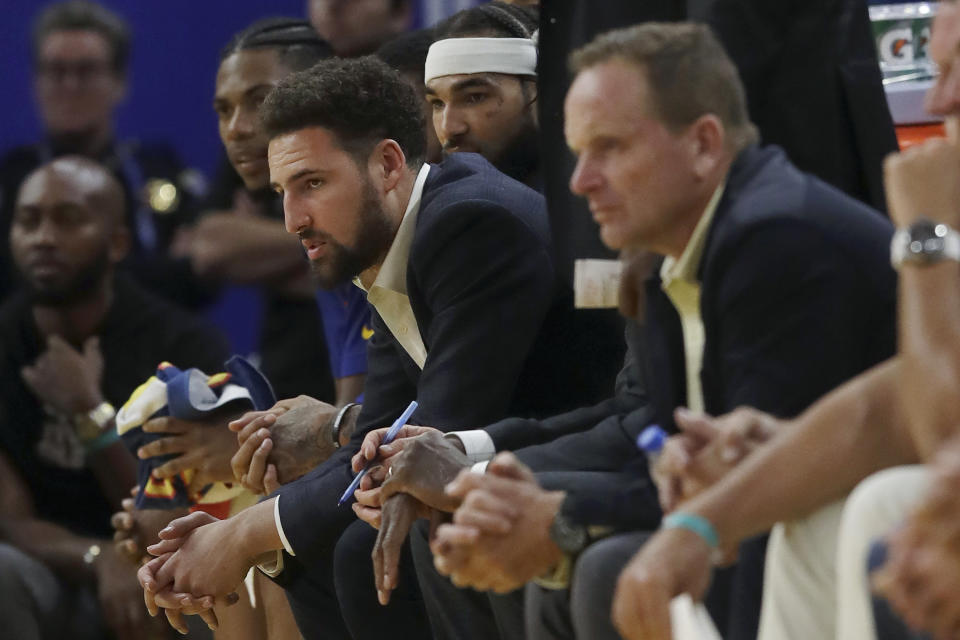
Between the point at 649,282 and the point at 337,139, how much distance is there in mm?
1058

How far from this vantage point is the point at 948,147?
1973mm

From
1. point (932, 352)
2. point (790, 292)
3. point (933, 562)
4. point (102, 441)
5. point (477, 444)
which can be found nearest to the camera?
point (933, 562)

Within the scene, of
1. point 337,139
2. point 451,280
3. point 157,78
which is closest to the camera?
point 451,280

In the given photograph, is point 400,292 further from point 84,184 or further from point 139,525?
point 84,184

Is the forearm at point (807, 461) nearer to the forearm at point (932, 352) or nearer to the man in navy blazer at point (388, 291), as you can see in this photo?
the forearm at point (932, 352)

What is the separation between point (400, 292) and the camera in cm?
327

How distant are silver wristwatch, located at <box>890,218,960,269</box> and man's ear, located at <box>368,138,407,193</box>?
5.00 feet

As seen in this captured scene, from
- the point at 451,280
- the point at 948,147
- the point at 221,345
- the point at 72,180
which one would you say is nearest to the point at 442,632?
the point at 451,280

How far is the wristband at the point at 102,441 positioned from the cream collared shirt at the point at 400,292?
1.57 metres

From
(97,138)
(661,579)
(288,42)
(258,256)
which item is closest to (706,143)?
(661,579)

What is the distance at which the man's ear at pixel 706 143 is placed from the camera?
227 centimetres

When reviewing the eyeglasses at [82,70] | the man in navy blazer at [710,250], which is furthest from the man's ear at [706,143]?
the eyeglasses at [82,70]

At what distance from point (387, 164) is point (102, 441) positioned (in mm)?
1665

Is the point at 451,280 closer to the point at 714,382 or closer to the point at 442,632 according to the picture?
the point at 442,632
